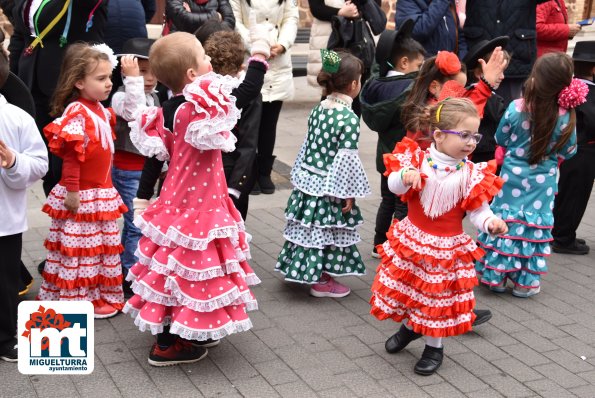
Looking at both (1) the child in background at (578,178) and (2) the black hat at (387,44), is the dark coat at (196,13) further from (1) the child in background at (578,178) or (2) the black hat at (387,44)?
(1) the child in background at (578,178)

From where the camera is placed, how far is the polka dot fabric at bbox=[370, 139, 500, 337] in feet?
14.0

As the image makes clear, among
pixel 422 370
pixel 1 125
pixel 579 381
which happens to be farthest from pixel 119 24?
pixel 579 381

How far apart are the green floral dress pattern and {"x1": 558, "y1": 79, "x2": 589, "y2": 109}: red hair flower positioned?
134 cm

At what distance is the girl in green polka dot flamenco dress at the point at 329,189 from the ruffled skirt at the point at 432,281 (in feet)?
2.95

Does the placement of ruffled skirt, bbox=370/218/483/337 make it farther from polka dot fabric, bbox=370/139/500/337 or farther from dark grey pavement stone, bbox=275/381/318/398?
dark grey pavement stone, bbox=275/381/318/398

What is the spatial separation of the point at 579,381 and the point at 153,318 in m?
2.20

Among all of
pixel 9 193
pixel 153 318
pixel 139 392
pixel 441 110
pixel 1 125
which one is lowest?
pixel 139 392

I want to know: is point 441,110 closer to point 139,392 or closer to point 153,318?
point 153,318

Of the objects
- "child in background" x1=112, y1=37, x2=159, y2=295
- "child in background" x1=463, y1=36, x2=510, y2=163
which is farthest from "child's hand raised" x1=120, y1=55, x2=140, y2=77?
"child in background" x1=463, y1=36, x2=510, y2=163

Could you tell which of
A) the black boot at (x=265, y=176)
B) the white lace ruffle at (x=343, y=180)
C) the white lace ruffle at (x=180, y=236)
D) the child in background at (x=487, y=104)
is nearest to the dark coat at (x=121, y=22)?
the black boot at (x=265, y=176)

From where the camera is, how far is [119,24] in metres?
6.76

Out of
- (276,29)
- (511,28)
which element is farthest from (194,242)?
(511,28)

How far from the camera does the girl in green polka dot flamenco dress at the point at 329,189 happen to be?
5.18 meters

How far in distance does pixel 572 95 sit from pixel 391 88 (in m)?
1.15
